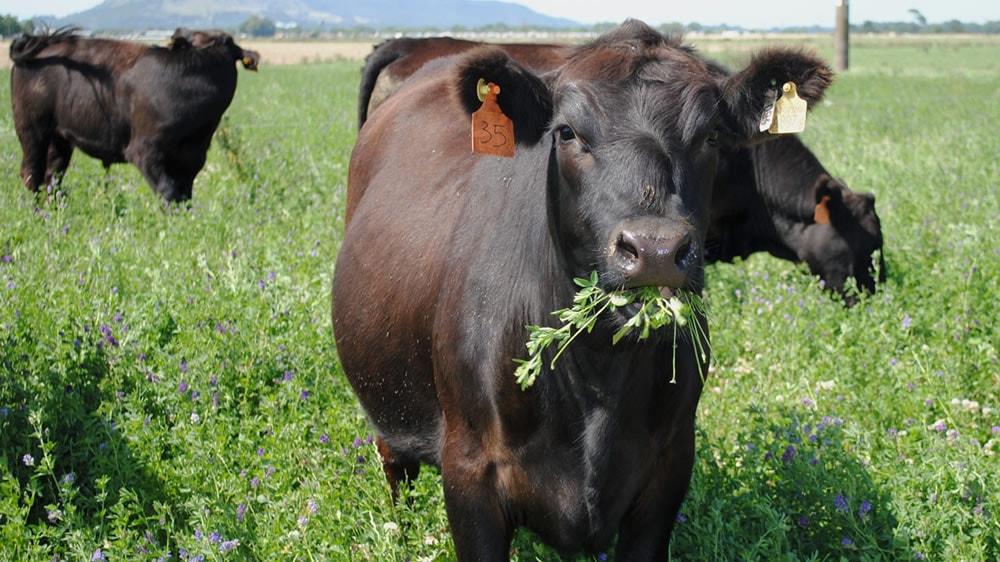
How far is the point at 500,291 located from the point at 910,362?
3.20 m

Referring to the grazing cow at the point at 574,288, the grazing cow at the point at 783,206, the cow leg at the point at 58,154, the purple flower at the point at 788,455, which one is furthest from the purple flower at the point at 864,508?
the cow leg at the point at 58,154

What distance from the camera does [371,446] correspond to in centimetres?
467

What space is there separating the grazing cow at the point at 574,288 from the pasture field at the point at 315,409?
451mm

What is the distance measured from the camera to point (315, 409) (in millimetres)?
5121

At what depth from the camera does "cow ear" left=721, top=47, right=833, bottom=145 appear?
3.37m

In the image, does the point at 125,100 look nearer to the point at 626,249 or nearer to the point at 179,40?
the point at 179,40

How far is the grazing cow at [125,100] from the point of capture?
10.9 meters

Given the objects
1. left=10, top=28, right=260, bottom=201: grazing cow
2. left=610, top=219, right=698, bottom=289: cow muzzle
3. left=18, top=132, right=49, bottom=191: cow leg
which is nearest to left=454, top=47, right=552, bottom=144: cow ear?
left=610, top=219, right=698, bottom=289: cow muzzle

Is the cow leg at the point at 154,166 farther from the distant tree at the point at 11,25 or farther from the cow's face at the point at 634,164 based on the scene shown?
the cow's face at the point at 634,164

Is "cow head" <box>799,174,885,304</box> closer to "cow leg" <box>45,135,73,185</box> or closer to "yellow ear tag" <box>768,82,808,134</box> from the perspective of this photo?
"yellow ear tag" <box>768,82,808,134</box>

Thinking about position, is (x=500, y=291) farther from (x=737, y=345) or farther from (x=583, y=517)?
(x=737, y=345)

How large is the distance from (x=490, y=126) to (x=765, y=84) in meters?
0.94

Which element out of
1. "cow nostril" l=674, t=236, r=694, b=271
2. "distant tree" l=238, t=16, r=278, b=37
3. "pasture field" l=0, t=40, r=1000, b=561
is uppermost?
"cow nostril" l=674, t=236, r=694, b=271

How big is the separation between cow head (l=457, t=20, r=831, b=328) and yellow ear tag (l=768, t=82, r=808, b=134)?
2.3 inches
